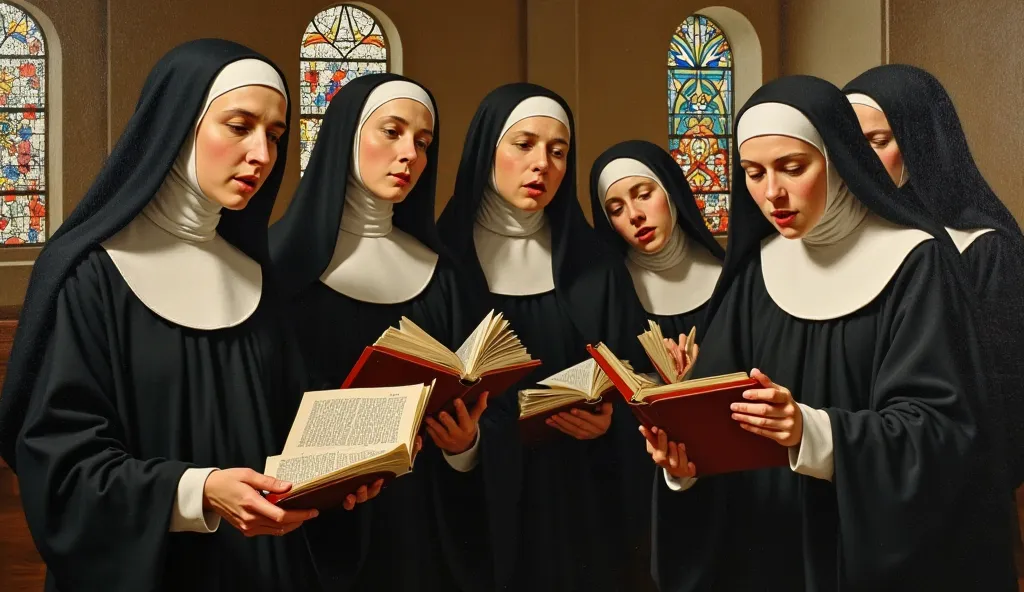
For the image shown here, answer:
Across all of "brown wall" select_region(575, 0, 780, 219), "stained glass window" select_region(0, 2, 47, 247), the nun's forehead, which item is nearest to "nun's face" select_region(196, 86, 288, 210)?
the nun's forehead

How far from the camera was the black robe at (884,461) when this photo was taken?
2783mm

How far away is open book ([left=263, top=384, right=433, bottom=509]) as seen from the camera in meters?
2.45

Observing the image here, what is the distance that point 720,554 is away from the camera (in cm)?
329

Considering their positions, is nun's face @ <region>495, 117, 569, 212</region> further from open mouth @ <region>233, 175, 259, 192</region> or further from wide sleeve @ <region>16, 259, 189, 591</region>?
wide sleeve @ <region>16, 259, 189, 591</region>

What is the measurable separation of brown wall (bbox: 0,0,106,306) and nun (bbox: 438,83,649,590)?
1.32 m

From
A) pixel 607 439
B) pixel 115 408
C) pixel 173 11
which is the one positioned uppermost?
pixel 173 11

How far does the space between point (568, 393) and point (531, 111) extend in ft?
3.60

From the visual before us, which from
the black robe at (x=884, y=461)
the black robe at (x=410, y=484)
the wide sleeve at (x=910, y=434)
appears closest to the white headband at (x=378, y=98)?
the black robe at (x=410, y=484)

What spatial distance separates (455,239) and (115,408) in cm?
151

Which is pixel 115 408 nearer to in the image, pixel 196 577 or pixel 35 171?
pixel 196 577

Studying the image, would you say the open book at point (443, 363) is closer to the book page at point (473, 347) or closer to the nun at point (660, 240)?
the book page at point (473, 347)

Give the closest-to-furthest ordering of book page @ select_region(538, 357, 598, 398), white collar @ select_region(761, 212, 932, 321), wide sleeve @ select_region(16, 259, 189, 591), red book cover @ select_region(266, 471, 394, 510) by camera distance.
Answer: red book cover @ select_region(266, 471, 394, 510) → wide sleeve @ select_region(16, 259, 189, 591) → white collar @ select_region(761, 212, 932, 321) → book page @ select_region(538, 357, 598, 398)

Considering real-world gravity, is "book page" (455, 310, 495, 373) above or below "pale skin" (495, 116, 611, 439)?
below

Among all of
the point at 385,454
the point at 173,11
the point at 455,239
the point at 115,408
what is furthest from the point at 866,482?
the point at 173,11
